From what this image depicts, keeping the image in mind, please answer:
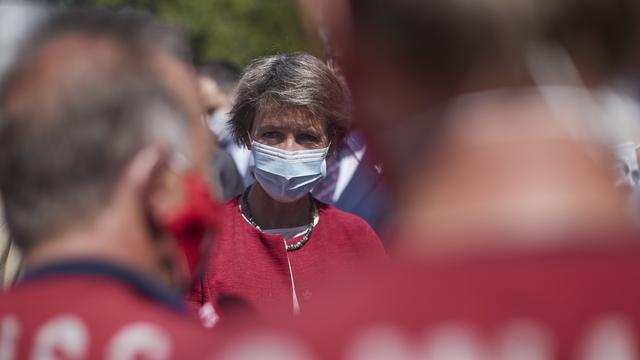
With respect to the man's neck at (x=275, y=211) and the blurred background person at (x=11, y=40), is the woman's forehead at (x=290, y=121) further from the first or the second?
the blurred background person at (x=11, y=40)

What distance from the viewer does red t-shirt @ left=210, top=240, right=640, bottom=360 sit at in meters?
1.07

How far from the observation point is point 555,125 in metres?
1.13

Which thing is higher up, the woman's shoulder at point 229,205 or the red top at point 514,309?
the red top at point 514,309

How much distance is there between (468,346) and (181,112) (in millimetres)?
717

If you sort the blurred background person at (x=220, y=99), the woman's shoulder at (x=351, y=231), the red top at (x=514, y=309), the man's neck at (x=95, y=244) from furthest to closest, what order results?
1. the blurred background person at (x=220, y=99)
2. the woman's shoulder at (x=351, y=231)
3. the man's neck at (x=95, y=244)
4. the red top at (x=514, y=309)

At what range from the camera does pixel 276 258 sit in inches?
162

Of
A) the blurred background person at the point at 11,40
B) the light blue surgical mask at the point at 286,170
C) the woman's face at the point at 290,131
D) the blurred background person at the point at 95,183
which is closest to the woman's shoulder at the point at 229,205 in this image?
the light blue surgical mask at the point at 286,170

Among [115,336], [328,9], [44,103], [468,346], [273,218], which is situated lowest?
[273,218]

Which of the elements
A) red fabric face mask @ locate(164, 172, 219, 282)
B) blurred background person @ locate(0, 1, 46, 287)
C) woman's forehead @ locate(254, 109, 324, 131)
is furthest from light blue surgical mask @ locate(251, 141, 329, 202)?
red fabric face mask @ locate(164, 172, 219, 282)

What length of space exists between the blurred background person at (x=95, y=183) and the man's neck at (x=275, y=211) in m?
2.70

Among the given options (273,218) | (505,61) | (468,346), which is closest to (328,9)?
(505,61)

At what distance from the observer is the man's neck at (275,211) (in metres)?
4.41

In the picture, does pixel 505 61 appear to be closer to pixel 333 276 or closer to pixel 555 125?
pixel 555 125

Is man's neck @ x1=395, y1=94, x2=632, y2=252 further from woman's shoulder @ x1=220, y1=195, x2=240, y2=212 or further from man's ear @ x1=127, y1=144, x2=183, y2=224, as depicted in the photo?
woman's shoulder @ x1=220, y1=195, x2=240, y2=212
